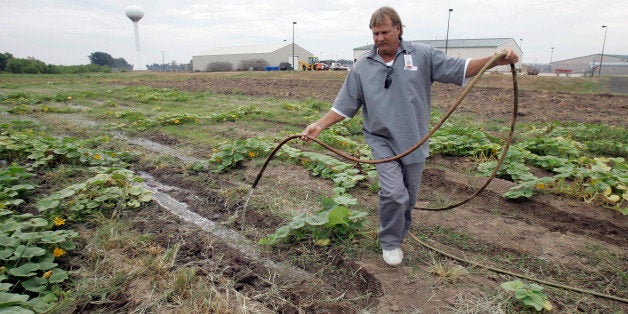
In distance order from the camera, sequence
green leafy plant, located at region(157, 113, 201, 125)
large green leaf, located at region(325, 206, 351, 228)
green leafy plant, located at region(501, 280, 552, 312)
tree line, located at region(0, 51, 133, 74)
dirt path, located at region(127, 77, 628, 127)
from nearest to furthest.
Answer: green leafy plant, located at region(501, 280, 552, 312), large green leaf, located at region(325, 206, 351, 228), green leafy plant, located at region(157, 113, 201, 125), dirt path, located at region(127, 77, 628, 127), tree line, located at region(0, 51, 133, 74)

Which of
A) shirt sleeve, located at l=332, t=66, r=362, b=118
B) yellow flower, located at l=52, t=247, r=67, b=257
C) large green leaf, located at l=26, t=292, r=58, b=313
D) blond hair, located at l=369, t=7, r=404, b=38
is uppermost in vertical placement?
blond hair, located at l=369, t=7, r=404, b=38

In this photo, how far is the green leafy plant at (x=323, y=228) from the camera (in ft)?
10.5

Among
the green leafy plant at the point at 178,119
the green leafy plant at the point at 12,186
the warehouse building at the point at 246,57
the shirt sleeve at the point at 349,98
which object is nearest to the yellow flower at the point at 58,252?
the green leafy plant at the point at 12,186

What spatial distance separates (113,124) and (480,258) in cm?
781

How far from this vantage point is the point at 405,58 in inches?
106

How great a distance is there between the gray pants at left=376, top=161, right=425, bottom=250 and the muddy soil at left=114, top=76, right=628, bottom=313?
0.25 meters

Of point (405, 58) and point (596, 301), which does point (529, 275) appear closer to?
point (596, 301)

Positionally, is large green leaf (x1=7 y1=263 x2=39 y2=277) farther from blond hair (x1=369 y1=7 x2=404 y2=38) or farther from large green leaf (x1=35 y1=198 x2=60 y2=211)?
blond hair (x1=369 y1=7 x2=404 y2=38)

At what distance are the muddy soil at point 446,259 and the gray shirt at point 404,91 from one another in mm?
862

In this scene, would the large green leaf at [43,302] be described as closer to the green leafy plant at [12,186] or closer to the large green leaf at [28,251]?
the large green leaf at [28,251]

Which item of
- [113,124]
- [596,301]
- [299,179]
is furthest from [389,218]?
[113,124]

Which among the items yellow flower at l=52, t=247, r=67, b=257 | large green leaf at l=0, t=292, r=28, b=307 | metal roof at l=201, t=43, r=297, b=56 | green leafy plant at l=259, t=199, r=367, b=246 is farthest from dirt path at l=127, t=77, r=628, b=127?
metal roof at l=201, t=43, r=297, b=56

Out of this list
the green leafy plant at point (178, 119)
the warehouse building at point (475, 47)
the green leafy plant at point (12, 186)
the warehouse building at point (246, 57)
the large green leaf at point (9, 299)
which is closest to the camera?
the large green leaf at point (9, 299)

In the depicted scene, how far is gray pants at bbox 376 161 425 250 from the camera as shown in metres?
2.71
